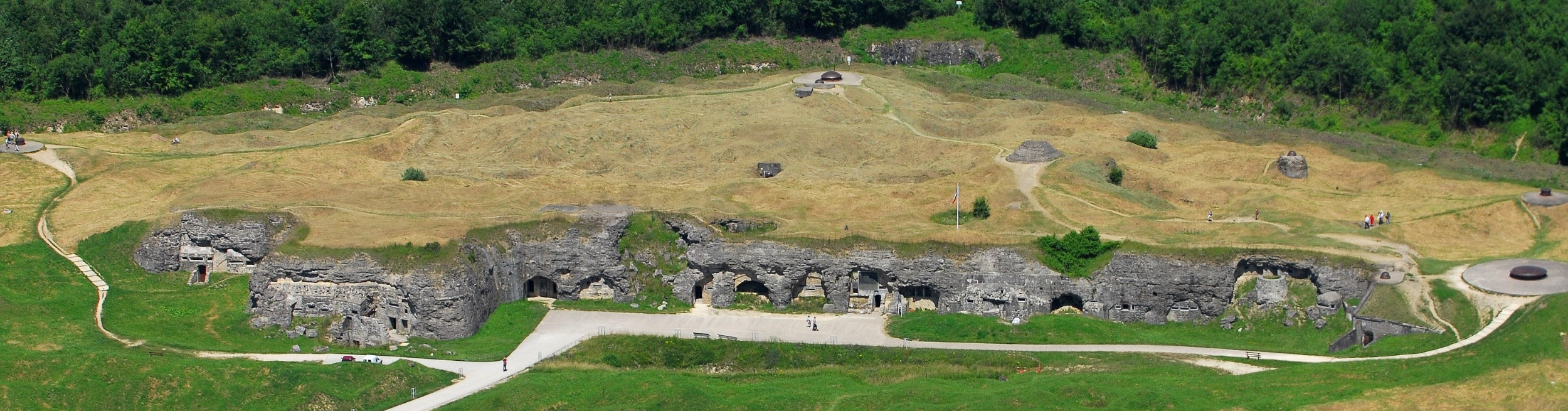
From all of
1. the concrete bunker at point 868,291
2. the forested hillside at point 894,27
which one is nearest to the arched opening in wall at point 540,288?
the concrete bunker at point 868,291

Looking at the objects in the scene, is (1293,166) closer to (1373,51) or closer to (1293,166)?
(1293,166)

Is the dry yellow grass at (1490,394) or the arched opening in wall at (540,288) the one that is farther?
the arched opening in wall at (540,288)

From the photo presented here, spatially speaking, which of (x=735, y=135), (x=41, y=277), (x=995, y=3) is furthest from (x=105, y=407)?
(x=995, y=3)

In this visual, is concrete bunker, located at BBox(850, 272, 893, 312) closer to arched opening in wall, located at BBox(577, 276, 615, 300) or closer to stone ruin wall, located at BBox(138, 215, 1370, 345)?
stone ruin wall, located at BBox(138, 215, 1370, 345)

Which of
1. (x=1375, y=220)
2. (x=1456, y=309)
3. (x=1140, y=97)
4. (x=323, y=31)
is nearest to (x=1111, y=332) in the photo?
(x=1456, y=309)

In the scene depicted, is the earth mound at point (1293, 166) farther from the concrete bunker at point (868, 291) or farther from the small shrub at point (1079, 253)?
the concrete bunker at point (868, 291)

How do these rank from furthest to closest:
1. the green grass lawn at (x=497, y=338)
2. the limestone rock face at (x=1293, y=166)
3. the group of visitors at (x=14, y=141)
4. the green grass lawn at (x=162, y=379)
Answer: the group of visitors at (x=14, y=141) < the limestone rock face at (x=1293, y=166) < the green grass lawn at (x=497, y=338) < the green grass lawn at (x=162, y=379)
